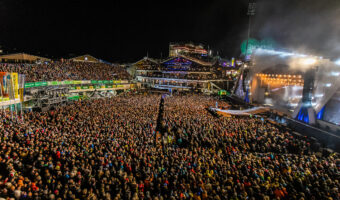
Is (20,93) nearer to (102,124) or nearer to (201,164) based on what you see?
(102,124)

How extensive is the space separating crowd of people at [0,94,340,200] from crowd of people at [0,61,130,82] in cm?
1597

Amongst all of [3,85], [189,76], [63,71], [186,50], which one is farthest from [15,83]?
[186,50]

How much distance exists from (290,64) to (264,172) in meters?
16.6

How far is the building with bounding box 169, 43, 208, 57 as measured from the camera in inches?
2158

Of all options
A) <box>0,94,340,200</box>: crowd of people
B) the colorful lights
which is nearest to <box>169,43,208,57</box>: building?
the colorful lights

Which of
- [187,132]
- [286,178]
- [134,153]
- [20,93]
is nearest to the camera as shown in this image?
[286,178]

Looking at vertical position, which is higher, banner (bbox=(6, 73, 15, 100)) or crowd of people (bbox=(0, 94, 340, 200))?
banner (bbox=(6, 73, 15, 100))

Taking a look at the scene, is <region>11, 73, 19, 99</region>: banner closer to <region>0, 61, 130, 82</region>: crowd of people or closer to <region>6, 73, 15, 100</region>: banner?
<region>6, 73, 15, 100</region>: banner

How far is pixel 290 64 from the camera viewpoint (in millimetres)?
18281

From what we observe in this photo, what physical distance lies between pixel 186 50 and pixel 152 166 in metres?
53.0

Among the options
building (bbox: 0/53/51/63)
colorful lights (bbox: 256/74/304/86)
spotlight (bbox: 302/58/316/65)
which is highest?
building (bbox: 0/53/51/63)

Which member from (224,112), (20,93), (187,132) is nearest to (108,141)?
(187,132)

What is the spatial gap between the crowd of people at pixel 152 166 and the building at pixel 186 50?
151 ft

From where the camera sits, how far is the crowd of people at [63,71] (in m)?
23.6
